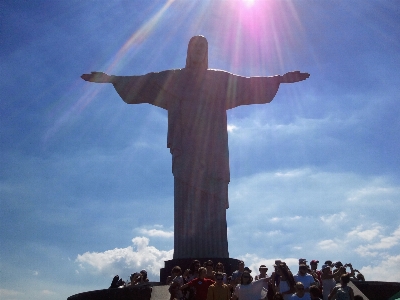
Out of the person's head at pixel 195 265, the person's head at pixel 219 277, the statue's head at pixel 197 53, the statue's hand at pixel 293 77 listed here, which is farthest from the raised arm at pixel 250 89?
the person's head at pixel 219 277

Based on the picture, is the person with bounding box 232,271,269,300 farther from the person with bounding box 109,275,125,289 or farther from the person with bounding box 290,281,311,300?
the person with bounding box 109,275,125,289

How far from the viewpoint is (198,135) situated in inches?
546

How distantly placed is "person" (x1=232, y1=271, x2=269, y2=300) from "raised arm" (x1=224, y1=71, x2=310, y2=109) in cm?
810

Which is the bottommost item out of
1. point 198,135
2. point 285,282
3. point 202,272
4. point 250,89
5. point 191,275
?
point 285,282

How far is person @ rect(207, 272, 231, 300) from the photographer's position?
7336 mm

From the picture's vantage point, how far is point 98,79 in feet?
45.9

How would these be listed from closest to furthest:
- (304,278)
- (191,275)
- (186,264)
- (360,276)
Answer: (304,278), (191,275), (360,276), (186,264)

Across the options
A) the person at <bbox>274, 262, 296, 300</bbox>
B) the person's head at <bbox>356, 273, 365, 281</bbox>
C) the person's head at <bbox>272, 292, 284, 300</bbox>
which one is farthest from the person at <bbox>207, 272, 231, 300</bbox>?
the person's head at <bbox>356, 273, 365, 281</bbox>

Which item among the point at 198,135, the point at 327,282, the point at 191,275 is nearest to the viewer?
the point at 327,282

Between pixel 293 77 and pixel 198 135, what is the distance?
342 cm

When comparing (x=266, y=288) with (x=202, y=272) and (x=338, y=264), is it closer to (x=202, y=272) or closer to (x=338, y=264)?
(x=202, y=272)

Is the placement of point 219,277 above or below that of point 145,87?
below

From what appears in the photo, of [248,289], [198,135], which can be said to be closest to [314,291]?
[248,289]

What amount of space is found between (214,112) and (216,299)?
306 inches
